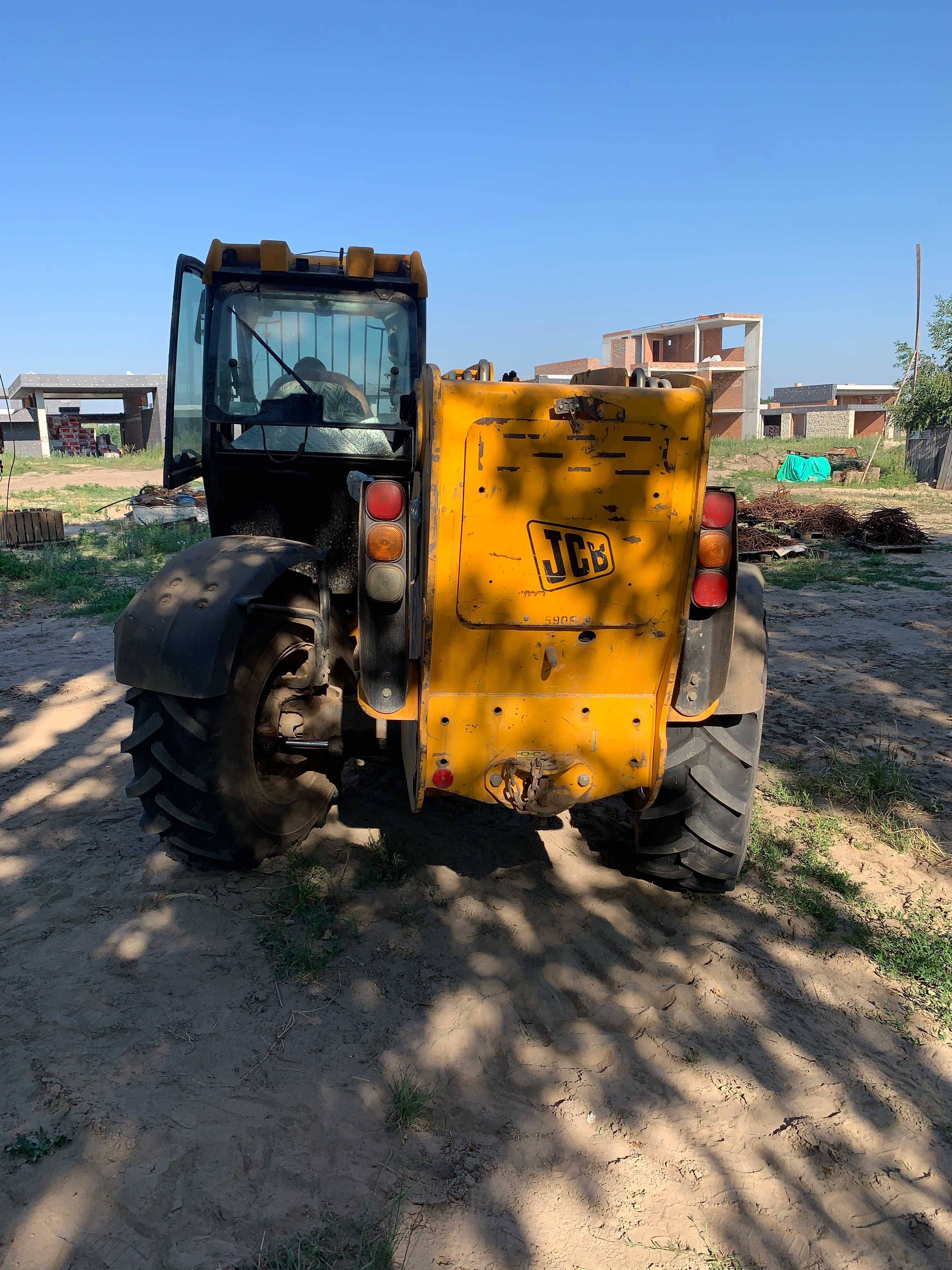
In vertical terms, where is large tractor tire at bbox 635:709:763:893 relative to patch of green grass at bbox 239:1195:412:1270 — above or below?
above

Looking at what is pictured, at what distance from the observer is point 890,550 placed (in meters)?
12.4

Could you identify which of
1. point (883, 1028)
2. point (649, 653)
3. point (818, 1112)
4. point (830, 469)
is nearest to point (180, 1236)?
point (818, 1112)

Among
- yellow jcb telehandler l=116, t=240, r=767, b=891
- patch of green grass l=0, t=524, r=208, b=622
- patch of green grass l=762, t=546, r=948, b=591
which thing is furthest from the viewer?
patch of green grass l=762, t=546, r=948, b=591

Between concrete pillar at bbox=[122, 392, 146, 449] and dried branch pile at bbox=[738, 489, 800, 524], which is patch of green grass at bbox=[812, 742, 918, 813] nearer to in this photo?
dried branch pile at bbox=[738, 489, 800, 524]

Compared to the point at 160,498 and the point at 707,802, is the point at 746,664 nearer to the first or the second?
the point at 707,802

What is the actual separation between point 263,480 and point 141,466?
28.3 m

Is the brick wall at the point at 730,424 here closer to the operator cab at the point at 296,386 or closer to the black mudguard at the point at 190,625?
the operator cab at the point at 296,386

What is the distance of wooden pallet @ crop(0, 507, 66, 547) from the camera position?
12.3 metres

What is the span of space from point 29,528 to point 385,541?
11517mm

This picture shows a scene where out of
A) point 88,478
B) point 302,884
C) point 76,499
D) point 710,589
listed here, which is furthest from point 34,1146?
point 88,478

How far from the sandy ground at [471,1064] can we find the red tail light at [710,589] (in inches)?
52.2

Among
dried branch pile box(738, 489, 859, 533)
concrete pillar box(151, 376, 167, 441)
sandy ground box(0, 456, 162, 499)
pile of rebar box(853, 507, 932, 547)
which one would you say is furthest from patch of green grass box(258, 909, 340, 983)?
concrete pillar box(151, 376, 167, 441)

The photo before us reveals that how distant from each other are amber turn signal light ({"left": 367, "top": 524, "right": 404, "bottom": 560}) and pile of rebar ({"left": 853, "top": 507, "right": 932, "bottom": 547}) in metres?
11.3

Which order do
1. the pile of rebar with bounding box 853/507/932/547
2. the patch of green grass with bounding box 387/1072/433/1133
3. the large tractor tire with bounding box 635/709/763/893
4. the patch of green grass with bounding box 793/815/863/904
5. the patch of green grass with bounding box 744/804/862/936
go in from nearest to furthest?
the patch of green grass with bounding box 387/1072/433/1133 < the large tractor tire with bounding box 635/709/763/893 < the patch of green grass with bounding box 744/804/862/936 < the patch of green grass with bounding box 793/815/863/904 < the pile of rebar with bounding box 853/507/932/547
